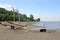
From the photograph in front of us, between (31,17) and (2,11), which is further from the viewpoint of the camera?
(31,17)

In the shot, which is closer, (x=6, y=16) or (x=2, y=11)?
(x=6, y=16)

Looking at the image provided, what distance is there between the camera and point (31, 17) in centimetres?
12069

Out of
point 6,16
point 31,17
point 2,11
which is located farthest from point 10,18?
point 31,17

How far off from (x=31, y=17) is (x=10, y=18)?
46.4 metres

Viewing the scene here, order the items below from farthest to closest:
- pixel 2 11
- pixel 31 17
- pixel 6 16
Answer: pixel 31 17 < pixel 2 11 < pixel 6 16

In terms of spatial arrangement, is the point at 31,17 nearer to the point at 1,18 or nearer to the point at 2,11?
the point at 2,11

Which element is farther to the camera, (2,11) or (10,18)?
(2,11)

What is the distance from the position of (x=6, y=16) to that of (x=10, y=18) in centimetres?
232

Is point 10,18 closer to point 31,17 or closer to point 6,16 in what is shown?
point 6,16

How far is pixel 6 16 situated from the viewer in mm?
75000

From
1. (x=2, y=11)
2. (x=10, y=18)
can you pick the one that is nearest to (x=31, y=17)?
(x=2, y=11)

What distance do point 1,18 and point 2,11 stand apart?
17.2 meters

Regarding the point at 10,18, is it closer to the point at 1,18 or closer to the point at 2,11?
the point at 1,18

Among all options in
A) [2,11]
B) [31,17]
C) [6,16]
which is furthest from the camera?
[31,17]
